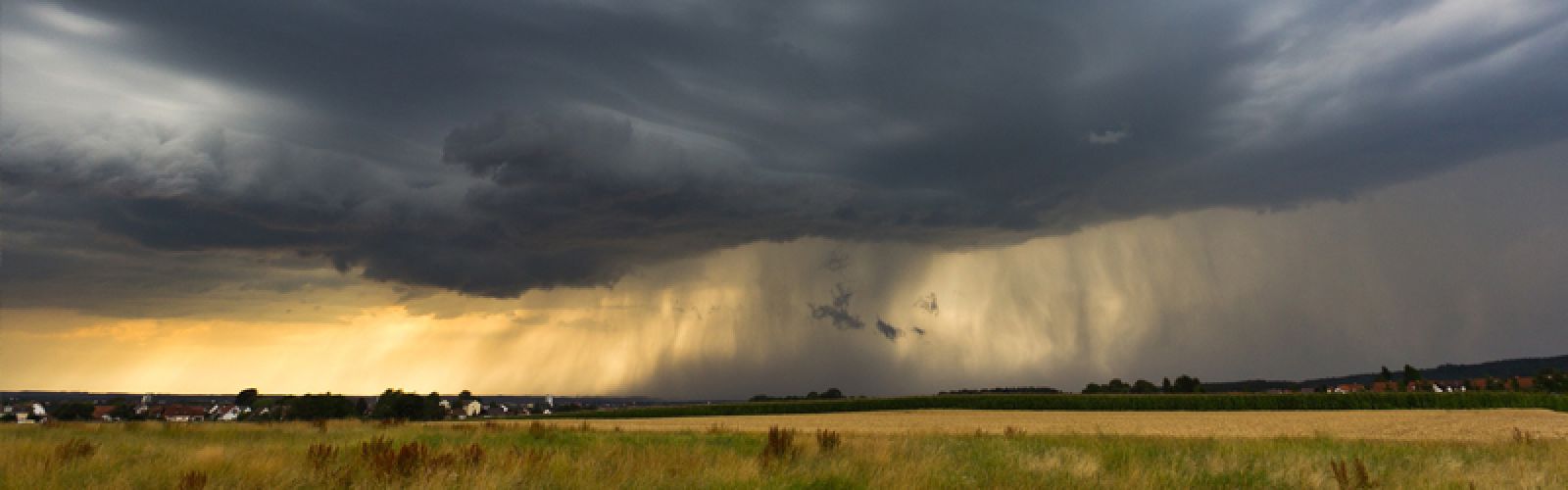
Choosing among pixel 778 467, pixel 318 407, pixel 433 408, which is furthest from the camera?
pixel 433 408

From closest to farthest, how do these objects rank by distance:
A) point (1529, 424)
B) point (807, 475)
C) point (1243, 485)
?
point (807, 475) < point (1243, 485) < point (1529, 424)

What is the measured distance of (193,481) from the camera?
10.0 metres

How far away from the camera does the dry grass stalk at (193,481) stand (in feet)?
32.6

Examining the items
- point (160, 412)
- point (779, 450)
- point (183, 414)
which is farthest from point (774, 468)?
point (183, 414)

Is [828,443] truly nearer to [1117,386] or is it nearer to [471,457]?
[471,457]

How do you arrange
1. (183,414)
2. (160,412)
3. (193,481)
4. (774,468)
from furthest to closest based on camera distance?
1. (183,414)
2. (160,412)
3. (774,468)
4. (193,481)

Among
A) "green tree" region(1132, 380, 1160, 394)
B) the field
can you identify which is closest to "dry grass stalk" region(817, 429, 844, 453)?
the field

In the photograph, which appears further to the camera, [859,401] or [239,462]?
[859,401]

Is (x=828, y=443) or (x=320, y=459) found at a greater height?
(x=320, y=459)

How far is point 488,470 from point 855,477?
5633 mm

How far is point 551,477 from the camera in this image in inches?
436

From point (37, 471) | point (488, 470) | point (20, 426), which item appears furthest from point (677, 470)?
point (20, 426)

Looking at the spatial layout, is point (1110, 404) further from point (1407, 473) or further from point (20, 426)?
point (20, 426)

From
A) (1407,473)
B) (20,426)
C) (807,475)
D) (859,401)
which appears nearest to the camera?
(807,475)
